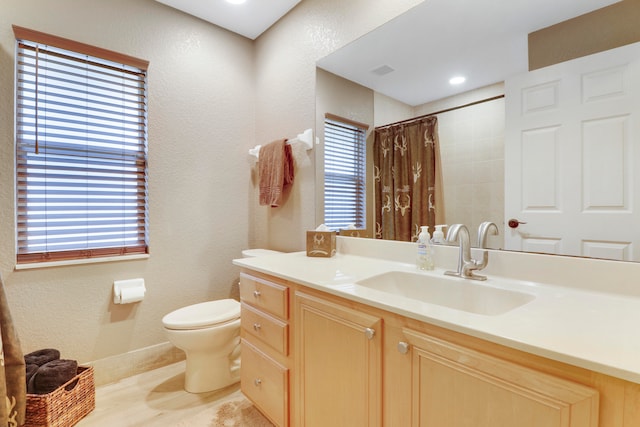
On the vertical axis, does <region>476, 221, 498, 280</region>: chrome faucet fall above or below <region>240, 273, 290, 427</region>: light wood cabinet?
above

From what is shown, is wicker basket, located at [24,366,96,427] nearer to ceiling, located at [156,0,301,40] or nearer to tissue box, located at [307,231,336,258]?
tissue box, located at [307,231,336,258]

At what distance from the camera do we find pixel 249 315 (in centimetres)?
155

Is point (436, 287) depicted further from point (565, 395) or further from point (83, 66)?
point (83, 66)

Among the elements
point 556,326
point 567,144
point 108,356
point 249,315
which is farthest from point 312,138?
point 108,356

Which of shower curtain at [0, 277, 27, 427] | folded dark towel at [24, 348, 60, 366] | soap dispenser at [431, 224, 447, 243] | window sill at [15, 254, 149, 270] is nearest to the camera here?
shower curtain at [0, 277, 27, 427]

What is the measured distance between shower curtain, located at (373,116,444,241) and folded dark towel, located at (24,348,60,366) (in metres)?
1.90

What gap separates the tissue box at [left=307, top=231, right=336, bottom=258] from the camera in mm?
1744

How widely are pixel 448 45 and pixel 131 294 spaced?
7.54 ft

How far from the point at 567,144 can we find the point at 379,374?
101 cm

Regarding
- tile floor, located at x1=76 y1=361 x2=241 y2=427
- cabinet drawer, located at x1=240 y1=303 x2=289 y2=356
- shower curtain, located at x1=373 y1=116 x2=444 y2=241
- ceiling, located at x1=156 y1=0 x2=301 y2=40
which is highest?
ceiling, located at x1=156 y1=0 x2=301 y2=40

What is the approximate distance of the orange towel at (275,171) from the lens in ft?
7.02

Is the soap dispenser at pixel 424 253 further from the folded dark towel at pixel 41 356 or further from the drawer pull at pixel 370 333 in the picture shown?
the folded dark towel at pixel 41 356

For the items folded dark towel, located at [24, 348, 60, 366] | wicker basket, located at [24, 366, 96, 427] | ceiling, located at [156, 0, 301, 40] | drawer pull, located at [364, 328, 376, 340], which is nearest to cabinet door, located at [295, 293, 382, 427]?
drawer pull, located at [364, 328, 376, 340]

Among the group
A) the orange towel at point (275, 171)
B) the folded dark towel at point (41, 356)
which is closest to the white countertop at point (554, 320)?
the orange towel at point (275, 171)
